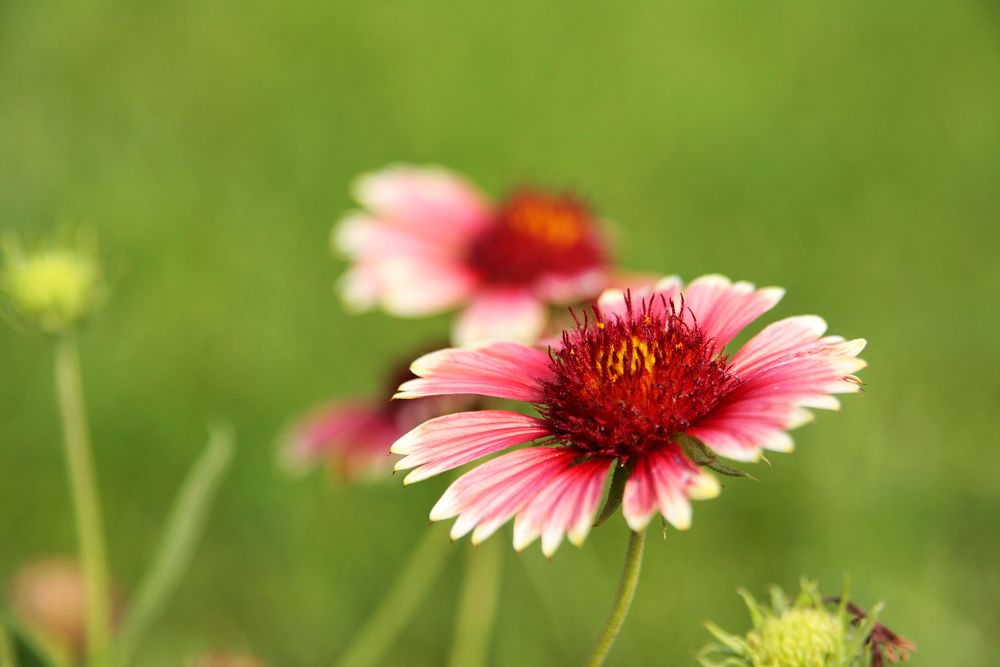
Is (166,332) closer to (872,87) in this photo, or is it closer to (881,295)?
(881,295)

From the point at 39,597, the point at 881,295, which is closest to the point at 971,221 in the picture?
the point at 881,295

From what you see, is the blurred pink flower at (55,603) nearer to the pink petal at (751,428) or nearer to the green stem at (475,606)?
the green stem at (475,606)

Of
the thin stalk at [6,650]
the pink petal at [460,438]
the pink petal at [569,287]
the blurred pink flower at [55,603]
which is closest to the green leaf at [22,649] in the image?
the thin stalk at [6,650]

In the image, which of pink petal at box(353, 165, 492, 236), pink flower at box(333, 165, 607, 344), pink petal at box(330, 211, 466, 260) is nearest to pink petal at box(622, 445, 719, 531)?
pink flower at box(333, 165, 607, 344)

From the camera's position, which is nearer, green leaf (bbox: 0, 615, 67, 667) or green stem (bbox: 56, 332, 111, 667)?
green leaf (bbox: 0, 615, 67, 667)

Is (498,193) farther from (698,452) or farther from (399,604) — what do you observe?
(698,452)

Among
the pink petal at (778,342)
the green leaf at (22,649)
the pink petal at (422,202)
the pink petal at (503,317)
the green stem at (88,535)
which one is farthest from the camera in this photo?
the pink petal at (422,202)

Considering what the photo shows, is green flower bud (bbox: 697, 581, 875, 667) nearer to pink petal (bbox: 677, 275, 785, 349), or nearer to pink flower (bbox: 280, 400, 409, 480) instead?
pink petal (bbox: 677, 275, 785, 349)

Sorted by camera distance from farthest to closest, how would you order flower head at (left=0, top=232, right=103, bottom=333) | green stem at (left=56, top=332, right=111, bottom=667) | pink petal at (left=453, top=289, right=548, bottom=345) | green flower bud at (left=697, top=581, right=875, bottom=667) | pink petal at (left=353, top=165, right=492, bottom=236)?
pink petal at (left=353, top=165, right=492, bottom=236) < pink petal at (left=453, top=289, right=548, bottom=345) < flower head at (left=0, top=232, right=103, bottom=333) < green stem at (left=56, top=332, right=111, bottom=667) < green flower bud at (left=697, top=581, right=875, bottom=667)
